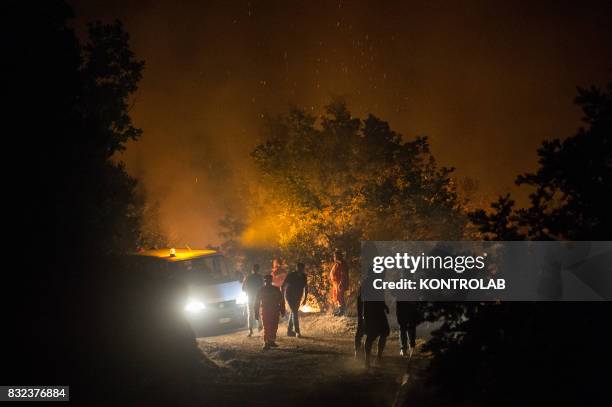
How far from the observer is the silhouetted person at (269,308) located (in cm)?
1528

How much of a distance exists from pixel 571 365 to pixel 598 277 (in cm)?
94

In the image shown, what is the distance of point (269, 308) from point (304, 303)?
1.35m

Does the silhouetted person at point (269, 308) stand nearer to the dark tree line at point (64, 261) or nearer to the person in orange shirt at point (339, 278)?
the person in orange shirt at point (339, 278)

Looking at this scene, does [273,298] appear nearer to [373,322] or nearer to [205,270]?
[205,270]

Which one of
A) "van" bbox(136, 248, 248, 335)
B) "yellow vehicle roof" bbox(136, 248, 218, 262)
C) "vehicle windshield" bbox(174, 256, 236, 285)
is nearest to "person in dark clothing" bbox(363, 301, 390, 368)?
"van" bbox(136, 248, 248, 335)

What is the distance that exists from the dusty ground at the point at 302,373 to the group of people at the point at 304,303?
366mm

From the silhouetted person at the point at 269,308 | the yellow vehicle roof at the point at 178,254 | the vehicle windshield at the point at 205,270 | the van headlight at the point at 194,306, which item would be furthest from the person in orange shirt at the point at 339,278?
the van headlight at the point at 194,306

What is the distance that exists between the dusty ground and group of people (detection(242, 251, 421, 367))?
37 centimetres

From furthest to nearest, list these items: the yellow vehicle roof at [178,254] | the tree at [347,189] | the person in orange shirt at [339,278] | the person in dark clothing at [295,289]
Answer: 1. the tree at [347,189]
2. the yellow vehicle roof at [178,254]
3. the person in orange shirt at [339,278]
4. the person in dark clothing at [295,289]

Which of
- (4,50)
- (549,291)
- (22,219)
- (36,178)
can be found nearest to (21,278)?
(22,219)

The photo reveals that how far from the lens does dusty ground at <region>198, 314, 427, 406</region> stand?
982 cm

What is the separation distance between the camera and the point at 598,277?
5500 mm

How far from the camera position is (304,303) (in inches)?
662

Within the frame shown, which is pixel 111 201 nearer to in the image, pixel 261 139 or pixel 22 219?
pixel 22 219
